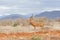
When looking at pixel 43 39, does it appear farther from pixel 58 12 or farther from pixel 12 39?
pixel 58 12

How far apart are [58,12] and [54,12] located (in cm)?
357

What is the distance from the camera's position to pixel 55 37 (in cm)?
2600

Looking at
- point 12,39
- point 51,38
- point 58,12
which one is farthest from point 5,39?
point 58,12

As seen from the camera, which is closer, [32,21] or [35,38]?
[35,38]

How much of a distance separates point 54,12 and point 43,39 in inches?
5057

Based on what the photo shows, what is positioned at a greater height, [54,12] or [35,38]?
[35,38]

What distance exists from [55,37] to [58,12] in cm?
12381

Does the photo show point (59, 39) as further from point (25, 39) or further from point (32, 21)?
point (32, 21)

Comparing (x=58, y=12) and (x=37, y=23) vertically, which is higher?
(x=37, y=23)

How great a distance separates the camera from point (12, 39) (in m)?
24.7

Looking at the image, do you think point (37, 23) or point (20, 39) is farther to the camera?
point (37, 23)

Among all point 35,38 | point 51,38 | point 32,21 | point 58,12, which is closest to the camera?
point 35,38

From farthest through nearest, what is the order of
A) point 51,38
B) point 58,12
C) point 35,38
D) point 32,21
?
1. point 58,12
2. point 32,21
3. point 51,38
4. point 35,38

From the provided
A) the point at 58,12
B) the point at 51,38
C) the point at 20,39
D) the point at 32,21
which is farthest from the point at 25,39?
the point at 58,12
